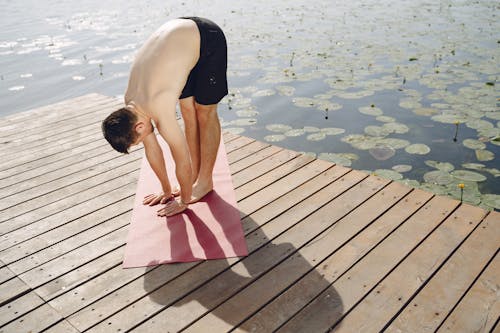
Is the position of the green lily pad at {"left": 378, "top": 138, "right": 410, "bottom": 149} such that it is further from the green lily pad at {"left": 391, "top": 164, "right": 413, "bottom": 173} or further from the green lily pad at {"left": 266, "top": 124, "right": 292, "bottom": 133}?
the green lily pad at {"left": 266, "top": 124, "right": 292, "bottom": 133}

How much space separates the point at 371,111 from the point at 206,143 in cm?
269

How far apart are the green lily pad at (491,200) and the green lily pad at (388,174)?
61 centimetres

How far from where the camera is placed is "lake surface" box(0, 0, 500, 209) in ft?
12.6

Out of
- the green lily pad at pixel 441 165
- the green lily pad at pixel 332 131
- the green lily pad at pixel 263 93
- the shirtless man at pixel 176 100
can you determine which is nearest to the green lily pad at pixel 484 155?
the green lily pad at pixel 441 165

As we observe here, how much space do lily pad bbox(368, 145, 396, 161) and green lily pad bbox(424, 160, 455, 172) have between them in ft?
1.02

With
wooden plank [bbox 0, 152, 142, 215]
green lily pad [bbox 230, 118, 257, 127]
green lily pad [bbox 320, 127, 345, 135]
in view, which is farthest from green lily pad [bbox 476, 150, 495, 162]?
wooden plank [bbox 0, 152, 142, 215]

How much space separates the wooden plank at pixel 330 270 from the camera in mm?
1781

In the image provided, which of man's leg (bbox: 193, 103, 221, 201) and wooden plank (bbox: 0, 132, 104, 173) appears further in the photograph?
wooden plank (bbox: 0, 132, 104, 173)

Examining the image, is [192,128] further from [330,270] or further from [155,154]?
[330,270]

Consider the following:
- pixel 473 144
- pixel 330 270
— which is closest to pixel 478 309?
pixel 330 270

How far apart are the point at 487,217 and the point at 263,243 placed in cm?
127

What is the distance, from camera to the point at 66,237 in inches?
93.4

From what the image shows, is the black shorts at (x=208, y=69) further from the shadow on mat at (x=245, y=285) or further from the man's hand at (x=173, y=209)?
the shadow on mat at (x=245, y=285)

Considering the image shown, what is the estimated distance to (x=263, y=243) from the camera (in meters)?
2.24
